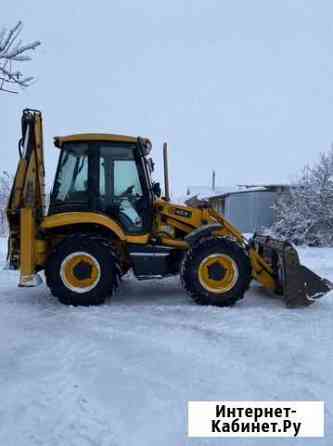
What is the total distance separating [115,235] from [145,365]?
2660mm

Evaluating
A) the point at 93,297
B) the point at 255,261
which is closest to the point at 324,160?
the point at 255,261

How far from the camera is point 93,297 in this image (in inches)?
237

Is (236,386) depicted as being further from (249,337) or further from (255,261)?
(255,261)

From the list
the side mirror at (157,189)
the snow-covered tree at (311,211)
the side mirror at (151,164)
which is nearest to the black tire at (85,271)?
the side mirror at (157,189)

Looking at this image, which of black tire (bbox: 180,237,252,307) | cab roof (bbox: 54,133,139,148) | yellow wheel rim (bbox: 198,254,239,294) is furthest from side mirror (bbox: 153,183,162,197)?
yellow wheel rim (bbox: 198,254,239,294)

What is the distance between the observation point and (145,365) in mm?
3883

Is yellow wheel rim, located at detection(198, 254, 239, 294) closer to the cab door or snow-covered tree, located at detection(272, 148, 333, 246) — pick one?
the cab door

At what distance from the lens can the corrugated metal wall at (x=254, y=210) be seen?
22812 mm

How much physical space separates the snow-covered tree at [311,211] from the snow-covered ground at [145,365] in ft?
42.1

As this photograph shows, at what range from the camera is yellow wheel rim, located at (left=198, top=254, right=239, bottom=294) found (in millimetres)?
6004

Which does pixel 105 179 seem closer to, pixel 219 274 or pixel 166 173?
pixel 166 173

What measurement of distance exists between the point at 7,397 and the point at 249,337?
250 cm

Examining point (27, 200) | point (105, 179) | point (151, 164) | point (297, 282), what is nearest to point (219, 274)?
point (297, 282)

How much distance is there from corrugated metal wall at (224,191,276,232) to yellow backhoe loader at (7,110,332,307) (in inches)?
649
